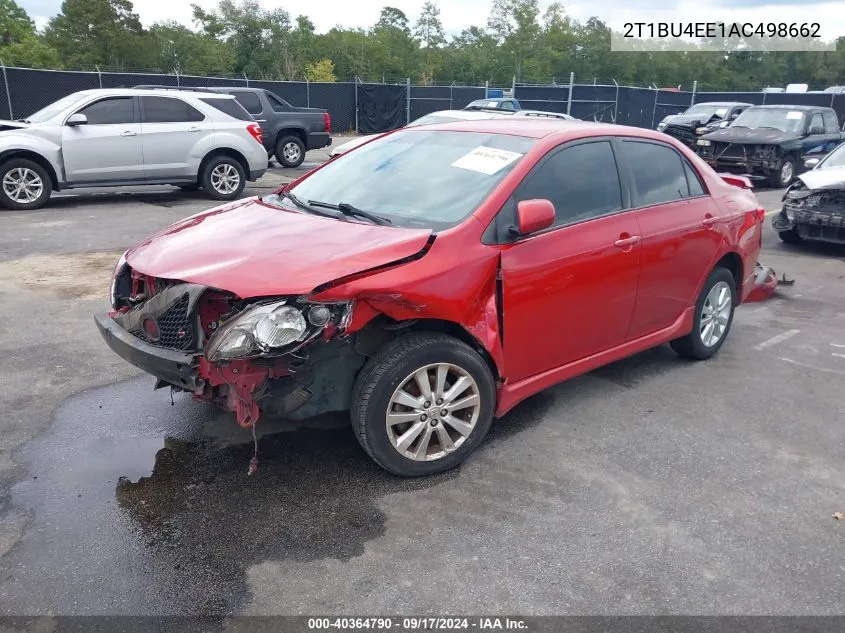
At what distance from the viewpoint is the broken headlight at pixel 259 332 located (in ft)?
10.6

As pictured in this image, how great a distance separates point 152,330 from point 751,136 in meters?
15.4

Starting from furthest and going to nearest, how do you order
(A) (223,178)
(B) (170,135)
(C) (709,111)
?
(C) (709,111)
(A) (223,178)
(B) (170,135)

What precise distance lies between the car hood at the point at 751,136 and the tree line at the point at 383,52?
33045mm

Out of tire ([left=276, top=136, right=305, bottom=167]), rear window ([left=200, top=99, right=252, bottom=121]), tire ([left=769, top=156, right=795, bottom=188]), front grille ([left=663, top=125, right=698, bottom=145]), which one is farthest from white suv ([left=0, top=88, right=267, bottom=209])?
front grille ([left=663, top=125, right=698, bottom=145])

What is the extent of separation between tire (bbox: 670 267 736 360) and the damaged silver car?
4506mm

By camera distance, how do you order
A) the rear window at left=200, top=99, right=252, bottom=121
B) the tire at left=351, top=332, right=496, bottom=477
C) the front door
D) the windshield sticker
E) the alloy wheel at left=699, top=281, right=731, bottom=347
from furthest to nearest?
the rear window at left=200, top=99, right=252, bottom=121, the alloy wheel at left=699, top=281, right=731, bottom=347, the windshield sticker, the front door, the tire at left=351, top=332, right=496, bottom=477

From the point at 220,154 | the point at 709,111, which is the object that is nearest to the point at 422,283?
the point at 220,154

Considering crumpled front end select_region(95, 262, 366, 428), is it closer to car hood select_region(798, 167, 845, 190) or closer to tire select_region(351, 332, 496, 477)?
tire select_region(351, 332, 496, 477)

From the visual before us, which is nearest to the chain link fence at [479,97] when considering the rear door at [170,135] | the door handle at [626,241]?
the rear door at [170,135]

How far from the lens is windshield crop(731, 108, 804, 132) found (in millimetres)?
16234

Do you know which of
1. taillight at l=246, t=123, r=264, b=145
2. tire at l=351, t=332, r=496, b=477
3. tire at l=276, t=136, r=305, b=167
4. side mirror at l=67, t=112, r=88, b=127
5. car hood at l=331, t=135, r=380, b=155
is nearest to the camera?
tire at l=351, t=332, r=496, b=477

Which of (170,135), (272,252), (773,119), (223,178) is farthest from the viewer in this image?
(773,119)

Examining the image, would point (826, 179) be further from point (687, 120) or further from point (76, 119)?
point (687, 120)

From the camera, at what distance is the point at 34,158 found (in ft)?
35.1
